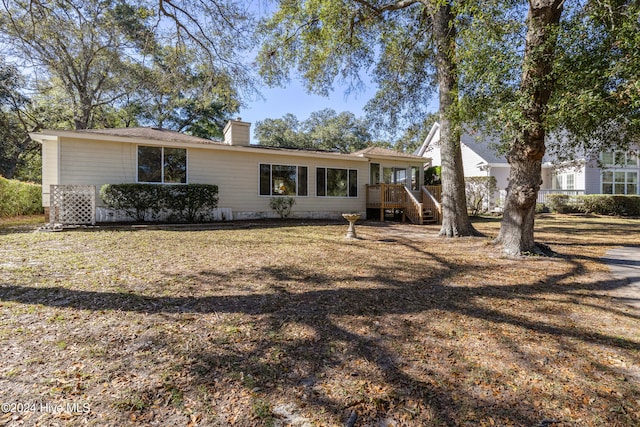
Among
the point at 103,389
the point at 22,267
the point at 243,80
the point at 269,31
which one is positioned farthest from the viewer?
the point at 269,31

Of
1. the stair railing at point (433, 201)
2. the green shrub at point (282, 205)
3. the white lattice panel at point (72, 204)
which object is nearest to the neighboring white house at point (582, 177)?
the stair railing at point (433, 201)

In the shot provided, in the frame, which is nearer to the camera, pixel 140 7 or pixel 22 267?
pixel 22 267

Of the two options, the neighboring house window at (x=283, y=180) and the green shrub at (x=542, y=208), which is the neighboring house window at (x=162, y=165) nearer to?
the neighboring house window at (x=283, y=180)

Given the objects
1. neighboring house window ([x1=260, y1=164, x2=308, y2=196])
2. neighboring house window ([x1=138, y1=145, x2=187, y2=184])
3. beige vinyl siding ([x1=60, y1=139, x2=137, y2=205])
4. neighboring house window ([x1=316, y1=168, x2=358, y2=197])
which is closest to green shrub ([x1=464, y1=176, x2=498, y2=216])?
neighboring house window ([x1=316, y1=168, x2=358, y2=197])

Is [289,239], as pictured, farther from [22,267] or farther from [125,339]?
[125,339]

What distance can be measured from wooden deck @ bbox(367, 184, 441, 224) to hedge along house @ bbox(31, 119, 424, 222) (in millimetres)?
527

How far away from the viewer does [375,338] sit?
8.65 ft

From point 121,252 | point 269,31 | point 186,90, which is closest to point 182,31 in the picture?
point 186,90

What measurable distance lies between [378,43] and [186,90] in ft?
21.3

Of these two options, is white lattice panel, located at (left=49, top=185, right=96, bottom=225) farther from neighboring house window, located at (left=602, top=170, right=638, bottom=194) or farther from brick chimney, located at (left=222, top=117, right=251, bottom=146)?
neighboring house window, located at (left=602, top=170, right=638, bottom=194)

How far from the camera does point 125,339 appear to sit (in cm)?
250

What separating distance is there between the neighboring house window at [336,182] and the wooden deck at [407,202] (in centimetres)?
91

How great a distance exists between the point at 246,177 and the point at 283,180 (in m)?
1.54

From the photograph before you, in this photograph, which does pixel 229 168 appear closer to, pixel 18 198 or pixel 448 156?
pixel 448 156
